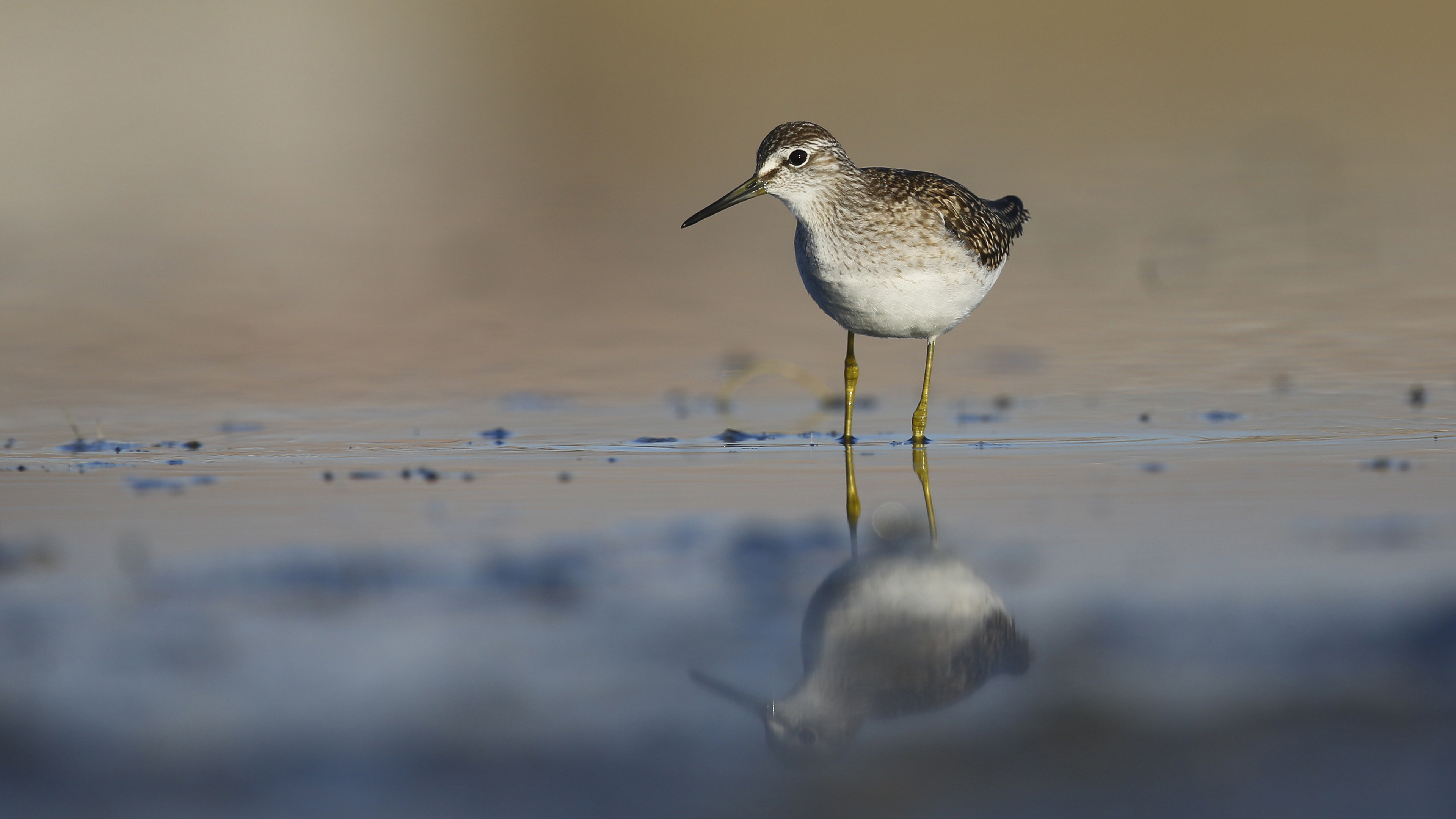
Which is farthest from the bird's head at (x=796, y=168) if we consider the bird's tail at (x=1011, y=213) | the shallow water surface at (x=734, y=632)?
the shallow water surface at (x=734, y=632)

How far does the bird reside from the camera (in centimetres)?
734

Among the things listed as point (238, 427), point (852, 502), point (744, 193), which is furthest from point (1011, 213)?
point (238, 427)

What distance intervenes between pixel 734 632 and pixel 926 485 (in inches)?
83.8

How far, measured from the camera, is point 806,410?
26.8 feet

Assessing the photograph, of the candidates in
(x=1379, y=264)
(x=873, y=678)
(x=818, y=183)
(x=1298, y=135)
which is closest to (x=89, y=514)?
(x=873, y=678)

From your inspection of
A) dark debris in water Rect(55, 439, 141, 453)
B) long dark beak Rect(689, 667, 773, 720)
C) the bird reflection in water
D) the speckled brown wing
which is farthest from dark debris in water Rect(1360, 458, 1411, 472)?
dark debris in water Rect(55, 439, 141, 453)

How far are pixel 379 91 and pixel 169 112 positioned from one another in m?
3.83

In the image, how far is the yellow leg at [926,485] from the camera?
4832 mm

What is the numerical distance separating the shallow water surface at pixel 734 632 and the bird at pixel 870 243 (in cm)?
114

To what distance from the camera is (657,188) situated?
61.1ft

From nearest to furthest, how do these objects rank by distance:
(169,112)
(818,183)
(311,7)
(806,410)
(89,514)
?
(89,514) < (818,183) < (806,410) < (169,112) < (311,7)

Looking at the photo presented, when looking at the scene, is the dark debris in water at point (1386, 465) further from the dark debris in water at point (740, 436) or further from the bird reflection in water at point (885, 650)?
the dark debris in water at point (740, 436)

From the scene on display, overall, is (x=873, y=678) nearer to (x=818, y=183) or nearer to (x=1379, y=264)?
(x=818, y=183)

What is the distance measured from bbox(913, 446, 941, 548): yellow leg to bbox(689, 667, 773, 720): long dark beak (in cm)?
142
